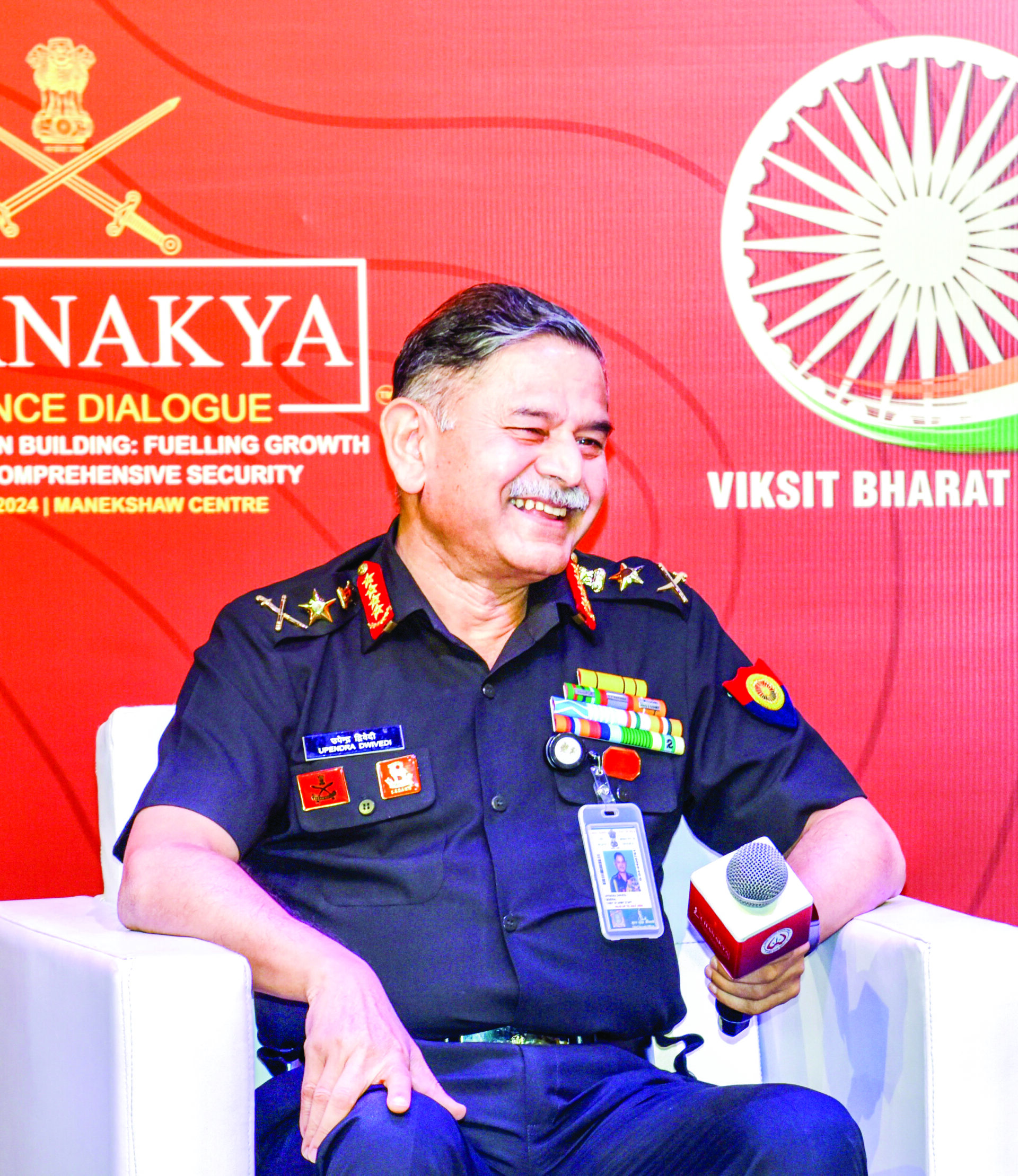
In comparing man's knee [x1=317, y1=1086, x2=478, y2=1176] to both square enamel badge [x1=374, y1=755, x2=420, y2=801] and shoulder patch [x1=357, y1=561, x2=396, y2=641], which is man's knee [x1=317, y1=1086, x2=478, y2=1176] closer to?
square enamel badge [x1=374, y1=755, x2=420, y2=801]

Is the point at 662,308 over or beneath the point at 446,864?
over

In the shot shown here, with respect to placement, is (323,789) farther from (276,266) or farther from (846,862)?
(276,266)

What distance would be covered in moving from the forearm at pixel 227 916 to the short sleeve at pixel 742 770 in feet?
1.98

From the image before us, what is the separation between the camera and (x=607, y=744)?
1.83 metres

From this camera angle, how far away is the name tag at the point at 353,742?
1.79m

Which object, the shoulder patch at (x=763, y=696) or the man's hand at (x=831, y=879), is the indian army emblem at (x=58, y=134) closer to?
the shoulder patch at (x=763, y=696)

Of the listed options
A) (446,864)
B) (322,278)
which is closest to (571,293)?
(322,278)

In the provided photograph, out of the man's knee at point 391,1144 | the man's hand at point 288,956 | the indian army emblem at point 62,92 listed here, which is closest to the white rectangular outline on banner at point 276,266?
the indian army emblem at point 62,92

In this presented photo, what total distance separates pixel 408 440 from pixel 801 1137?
1027 millimetres

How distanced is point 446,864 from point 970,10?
1.81 meters

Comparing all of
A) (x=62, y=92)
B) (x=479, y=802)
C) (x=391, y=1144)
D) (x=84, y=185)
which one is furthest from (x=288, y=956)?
(x=62, y=92)

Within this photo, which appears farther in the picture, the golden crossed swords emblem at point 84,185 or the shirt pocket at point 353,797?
the golden crossed swords emblem at point 84,185

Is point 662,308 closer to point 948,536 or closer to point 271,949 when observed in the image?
point 948,536

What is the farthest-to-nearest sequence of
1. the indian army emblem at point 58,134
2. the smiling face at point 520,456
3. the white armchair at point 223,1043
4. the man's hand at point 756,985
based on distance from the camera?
the indian army emblem at point 58,134 → the smiling face at point 520,456 → the man's hand at point 756,985 → the white armchair at point 223,1043
